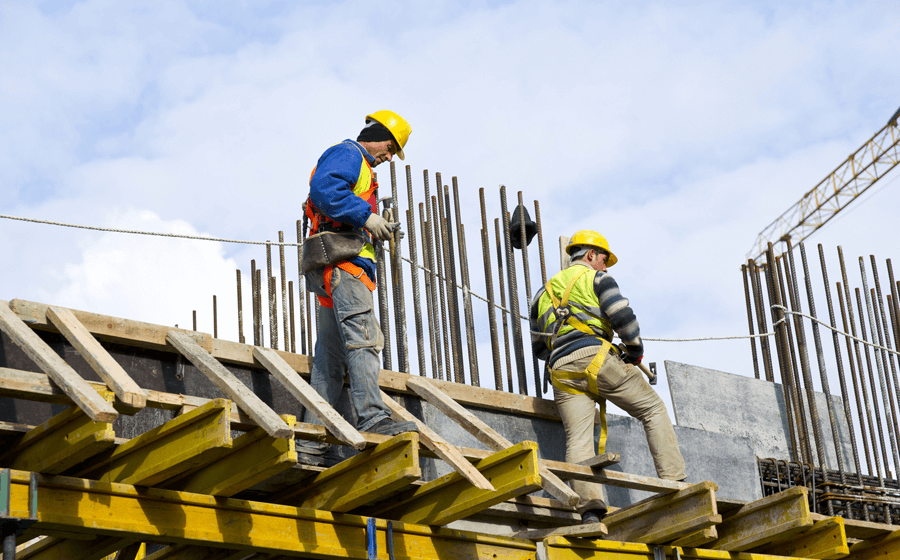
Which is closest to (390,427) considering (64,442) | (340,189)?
(340,189)

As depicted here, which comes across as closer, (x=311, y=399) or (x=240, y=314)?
(x=311, y=399)

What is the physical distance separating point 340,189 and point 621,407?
2758mm

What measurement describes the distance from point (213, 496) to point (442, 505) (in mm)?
1325

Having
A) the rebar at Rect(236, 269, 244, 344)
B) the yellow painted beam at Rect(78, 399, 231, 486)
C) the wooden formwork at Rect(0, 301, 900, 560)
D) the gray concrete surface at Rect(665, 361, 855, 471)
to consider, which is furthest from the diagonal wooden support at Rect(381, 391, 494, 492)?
the rebar at Rect(236, 269, 244, 344)

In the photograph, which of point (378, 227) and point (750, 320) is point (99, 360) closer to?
point (378, 227)

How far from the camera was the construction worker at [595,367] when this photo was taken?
802 cm

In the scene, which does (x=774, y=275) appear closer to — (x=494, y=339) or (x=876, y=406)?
(x=876, y=406)

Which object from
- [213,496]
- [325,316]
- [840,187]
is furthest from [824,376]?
[840,187]

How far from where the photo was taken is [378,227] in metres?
6.87

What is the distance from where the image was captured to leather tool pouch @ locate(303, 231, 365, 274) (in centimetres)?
688

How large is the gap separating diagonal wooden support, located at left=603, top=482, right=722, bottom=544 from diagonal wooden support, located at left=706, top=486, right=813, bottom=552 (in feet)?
2.27

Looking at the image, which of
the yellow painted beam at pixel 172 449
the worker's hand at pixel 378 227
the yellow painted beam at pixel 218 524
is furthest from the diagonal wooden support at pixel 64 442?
the worker's hand at pixel 378 227

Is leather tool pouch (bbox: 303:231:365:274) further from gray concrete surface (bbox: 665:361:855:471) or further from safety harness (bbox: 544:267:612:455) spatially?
gray concrete surface (bbox: 665:361:855:471)

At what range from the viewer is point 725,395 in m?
10.2
